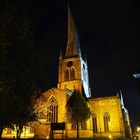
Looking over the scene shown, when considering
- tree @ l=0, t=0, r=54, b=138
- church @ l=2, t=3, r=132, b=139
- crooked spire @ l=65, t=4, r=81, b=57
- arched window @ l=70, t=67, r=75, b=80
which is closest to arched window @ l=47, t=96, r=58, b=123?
church @ l=2, t=3, r=132, b=139

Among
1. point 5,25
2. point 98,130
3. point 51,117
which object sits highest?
point 5,25

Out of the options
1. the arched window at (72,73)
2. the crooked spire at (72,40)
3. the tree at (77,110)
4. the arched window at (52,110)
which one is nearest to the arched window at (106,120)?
the tree at (77,110)

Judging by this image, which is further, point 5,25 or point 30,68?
point 30,68

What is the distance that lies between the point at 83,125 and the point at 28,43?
1368 inches

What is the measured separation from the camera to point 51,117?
44.2 metres

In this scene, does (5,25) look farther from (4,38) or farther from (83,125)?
(83,125)

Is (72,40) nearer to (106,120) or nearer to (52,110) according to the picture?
(52,110)

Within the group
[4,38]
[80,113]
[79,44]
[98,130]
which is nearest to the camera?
[4,38]

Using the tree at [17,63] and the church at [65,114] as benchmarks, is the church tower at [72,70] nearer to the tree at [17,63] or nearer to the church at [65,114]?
the church at [65,114]

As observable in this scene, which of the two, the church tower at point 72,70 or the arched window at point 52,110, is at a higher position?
the church tower at point 72,70

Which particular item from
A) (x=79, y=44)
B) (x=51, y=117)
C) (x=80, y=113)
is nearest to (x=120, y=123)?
(x=80, y=113)

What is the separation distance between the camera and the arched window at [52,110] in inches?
1734

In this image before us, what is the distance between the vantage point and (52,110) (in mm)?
44969

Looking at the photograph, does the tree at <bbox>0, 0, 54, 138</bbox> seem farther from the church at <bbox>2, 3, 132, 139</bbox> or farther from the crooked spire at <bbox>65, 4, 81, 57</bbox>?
the crooked spire at <bbox>65, 4, 81, 57</bbox>
